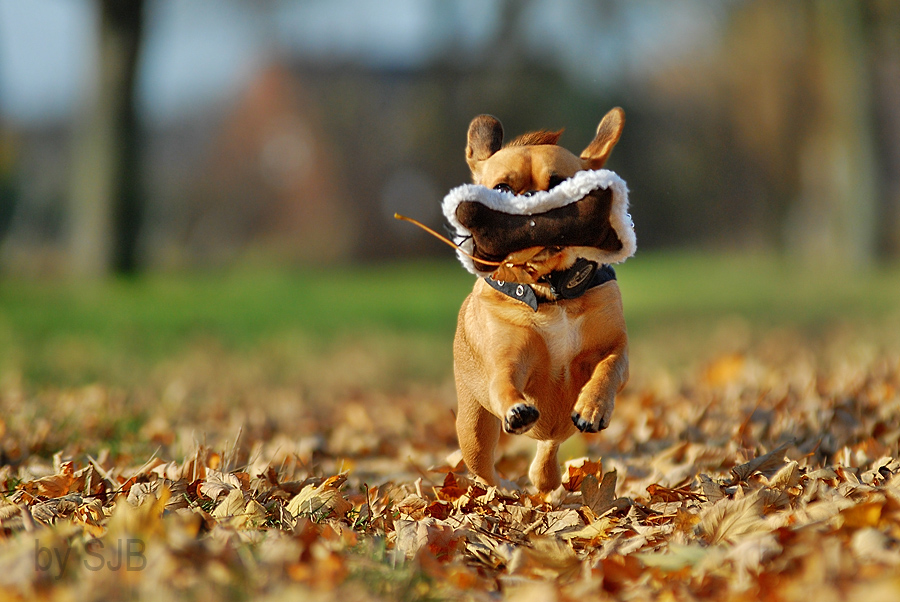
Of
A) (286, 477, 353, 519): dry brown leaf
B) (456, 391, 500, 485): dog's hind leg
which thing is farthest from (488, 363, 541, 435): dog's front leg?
(286, 477, 353, 519): dry brown leaf

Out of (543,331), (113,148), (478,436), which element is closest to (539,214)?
(543,331)

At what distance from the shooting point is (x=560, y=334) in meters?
2.85

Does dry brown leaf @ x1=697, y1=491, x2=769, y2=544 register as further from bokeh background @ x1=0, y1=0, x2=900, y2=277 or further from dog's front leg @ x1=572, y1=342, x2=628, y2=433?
bokeh background @ x1=0, y1=0, x2=900, y2=277

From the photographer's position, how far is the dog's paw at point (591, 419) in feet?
8.34

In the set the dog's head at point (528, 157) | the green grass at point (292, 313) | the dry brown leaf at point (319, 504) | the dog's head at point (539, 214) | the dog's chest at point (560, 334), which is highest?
the dog's head at point (528, 157)

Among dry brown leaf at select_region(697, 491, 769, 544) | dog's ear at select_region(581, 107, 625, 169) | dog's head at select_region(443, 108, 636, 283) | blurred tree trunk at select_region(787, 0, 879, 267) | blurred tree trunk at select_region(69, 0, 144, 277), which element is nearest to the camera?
dry brown leaf at select_region(697, 491, 769, 544)

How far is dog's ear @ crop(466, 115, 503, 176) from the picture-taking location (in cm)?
306

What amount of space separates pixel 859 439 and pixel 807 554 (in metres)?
1.91

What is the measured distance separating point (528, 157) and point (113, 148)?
11441 millimetres

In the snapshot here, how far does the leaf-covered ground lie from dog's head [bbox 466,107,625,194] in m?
1.11

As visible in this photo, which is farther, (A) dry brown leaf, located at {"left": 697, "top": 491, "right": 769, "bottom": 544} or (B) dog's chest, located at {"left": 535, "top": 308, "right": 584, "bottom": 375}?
(B) dog's chest, located at {"left": 535, "top": 308, "right": 584, "bottom": 375}

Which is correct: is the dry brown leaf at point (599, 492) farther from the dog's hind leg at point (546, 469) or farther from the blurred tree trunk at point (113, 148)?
the blurred tree trunk at point (113, 148)

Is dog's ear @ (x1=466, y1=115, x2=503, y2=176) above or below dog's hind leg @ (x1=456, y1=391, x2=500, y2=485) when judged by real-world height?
Answer: above

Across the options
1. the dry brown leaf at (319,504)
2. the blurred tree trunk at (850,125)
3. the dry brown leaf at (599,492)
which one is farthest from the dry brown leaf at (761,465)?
the blurred tree trunk at (850,125)
